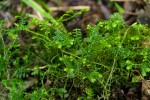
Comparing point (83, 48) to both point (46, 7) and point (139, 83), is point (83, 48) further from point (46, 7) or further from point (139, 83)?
point (46, 7)

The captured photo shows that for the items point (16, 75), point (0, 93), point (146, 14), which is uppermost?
point (146, 14)

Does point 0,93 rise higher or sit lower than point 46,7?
lower

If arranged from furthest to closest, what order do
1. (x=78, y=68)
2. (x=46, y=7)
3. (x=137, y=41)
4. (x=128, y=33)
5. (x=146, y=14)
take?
(x=46, y=7)
(x=146, y=14)
(x=128, y=33)
(x=137, y=41)
(x=78, y=68)

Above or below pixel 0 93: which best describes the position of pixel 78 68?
above

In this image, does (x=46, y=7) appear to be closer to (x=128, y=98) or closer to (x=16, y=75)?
(x=16, y=75)

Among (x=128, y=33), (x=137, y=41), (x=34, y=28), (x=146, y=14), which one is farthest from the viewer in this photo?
(x=34, y=28)

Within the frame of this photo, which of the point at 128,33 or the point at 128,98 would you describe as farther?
the point at 128,33

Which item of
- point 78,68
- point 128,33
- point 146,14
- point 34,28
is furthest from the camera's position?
point 34,28

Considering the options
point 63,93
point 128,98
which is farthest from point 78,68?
point 128,98

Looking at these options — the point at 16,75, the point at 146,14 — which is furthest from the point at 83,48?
the point at 146,14
